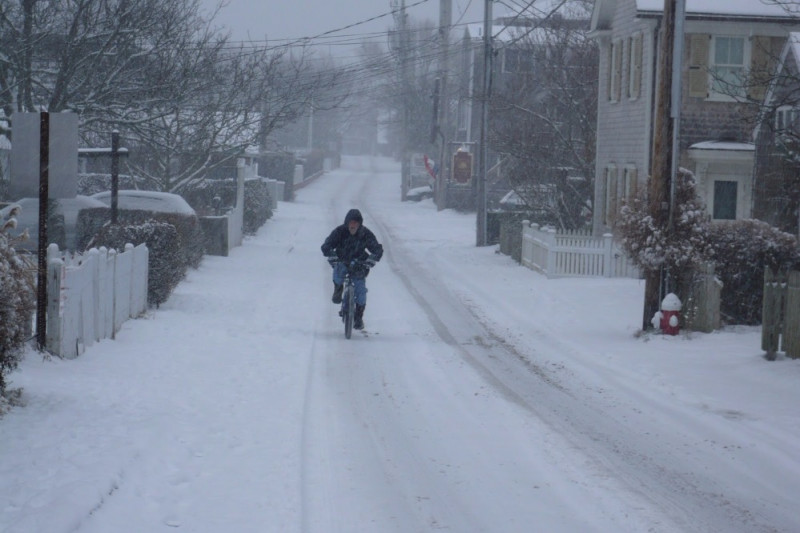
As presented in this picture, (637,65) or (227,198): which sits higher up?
(637,65)

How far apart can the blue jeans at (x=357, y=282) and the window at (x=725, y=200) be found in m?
12.6

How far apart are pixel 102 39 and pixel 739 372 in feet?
45.7

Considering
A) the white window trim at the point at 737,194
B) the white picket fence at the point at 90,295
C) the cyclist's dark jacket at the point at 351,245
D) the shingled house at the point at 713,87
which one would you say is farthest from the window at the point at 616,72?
the white picket fence at the point at 90,295

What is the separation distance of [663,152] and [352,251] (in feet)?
15.2

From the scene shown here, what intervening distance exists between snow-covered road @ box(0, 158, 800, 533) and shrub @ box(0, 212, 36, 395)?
0.47 metres

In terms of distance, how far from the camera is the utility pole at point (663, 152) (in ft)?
49.0

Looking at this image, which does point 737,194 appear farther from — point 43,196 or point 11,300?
point 11,300

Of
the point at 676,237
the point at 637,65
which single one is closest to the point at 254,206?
the point at 637,65

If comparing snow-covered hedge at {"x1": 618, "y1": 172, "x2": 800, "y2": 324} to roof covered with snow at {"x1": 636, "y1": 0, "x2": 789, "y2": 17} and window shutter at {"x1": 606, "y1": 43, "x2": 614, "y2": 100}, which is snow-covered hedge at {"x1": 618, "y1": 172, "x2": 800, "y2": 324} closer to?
roof covered with snow at {"x1": 636, "y1": 0, "x2": 789, "y2": 17}

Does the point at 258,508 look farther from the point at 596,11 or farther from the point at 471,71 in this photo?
the point at 471,71

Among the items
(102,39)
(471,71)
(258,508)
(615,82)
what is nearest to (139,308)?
(102,39)

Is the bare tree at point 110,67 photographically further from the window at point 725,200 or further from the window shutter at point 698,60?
the window at point 725,200

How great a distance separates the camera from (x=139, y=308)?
49.9ft

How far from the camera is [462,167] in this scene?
5288 cm
